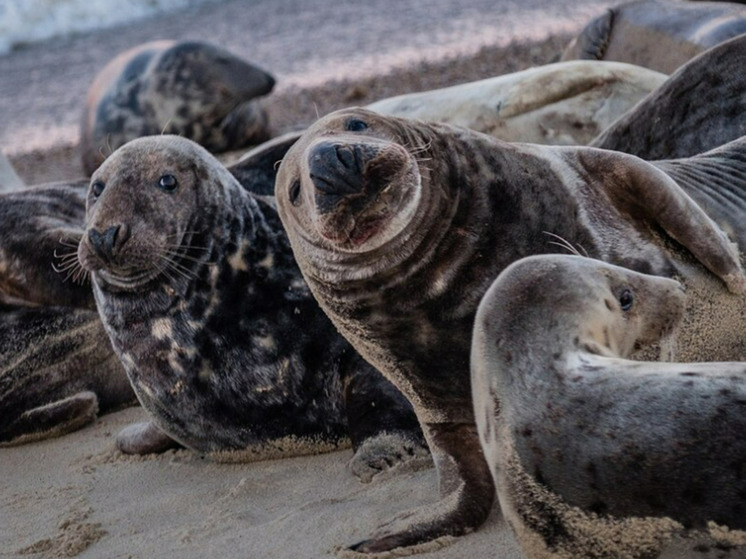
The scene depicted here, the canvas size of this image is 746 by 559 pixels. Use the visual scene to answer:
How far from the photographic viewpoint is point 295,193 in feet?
11.6

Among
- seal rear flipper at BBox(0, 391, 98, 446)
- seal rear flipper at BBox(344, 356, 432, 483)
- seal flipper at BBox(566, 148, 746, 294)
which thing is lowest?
seal rear flipper at BBox(0, 391, 98, 446)

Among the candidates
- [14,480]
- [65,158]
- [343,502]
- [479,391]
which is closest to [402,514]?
[343,502]

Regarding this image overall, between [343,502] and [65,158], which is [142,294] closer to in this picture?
[343,502]

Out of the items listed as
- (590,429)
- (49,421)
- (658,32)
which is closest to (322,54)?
(658,32)

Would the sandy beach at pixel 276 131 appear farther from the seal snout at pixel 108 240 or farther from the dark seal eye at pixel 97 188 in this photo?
the dark seal eye at pixel 97 188

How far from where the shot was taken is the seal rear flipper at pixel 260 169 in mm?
5527

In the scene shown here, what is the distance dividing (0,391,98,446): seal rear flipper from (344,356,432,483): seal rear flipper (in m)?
1.27

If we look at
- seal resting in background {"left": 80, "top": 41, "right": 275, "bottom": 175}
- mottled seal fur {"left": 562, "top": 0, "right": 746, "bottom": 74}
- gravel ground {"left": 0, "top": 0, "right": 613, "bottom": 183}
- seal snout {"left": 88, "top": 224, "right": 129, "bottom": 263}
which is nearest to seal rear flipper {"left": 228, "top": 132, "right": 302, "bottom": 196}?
seal snout {"left": 88, "top": 224, "right": 129, "bottom": 263}

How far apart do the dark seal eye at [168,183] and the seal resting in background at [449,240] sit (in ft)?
3.35

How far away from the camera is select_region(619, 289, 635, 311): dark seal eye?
9.45 feet

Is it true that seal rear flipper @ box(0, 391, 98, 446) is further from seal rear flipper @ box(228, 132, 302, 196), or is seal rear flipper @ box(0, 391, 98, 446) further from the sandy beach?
seal rear flipper @ box(228, 132, 302, 196)

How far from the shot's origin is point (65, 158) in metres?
10.4

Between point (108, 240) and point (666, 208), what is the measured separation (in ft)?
5.93

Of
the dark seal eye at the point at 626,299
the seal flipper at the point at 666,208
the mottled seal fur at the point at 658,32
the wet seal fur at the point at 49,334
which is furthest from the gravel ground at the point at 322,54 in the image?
the dark seal eye at the point at 626,299
